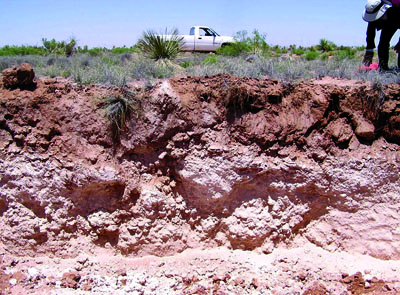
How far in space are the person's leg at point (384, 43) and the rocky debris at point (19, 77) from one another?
205 inches

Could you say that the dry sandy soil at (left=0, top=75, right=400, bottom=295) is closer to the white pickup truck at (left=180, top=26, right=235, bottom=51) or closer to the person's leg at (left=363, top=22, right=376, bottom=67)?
the person's leg at (left=363, top=22, right=376, bottom=67)

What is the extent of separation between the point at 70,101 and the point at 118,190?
1360 millimetres

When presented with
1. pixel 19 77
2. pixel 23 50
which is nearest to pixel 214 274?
pixel 19 77

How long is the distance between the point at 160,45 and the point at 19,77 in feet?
A: 9.15

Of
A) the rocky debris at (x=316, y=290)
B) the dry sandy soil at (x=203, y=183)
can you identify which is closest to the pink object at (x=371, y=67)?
the dry sandy soil at (x=203, y=183)

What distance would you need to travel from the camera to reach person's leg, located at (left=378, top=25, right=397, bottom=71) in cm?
593

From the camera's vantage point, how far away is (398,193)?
5172 mm

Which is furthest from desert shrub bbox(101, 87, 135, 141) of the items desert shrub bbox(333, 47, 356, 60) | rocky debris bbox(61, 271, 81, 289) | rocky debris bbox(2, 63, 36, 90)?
desert shrub bbox(333, 47, 356, 60)

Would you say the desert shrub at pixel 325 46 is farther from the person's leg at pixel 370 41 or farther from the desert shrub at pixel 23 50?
the desert shrub at pixel 23 50

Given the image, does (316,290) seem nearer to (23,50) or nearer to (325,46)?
(23,50)

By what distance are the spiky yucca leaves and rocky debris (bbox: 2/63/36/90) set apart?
101 inches

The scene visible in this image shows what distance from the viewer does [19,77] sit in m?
5.20

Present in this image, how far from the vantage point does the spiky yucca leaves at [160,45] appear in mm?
7207

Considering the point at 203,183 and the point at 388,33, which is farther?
the point at 388,33
